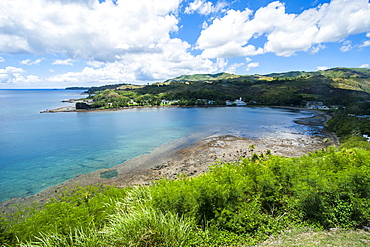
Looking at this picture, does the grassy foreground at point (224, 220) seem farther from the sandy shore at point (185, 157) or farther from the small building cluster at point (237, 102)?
the small building cluster at point (237, 102)

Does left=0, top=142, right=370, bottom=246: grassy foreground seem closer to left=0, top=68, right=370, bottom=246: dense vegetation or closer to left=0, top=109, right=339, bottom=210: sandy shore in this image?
left=0, top=68, right=370, bottom=246: dense vegetation

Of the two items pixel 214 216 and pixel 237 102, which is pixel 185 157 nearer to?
pixel 214 216

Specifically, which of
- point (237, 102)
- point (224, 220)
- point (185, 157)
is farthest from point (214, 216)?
point (237, 102)

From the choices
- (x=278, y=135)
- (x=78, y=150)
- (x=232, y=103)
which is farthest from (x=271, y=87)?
(x=78, y=150)

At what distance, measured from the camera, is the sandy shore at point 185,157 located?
2575cm

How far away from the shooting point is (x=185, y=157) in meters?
35.1

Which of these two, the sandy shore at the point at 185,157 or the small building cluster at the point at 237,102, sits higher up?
the small building cluster at the point at 237,102

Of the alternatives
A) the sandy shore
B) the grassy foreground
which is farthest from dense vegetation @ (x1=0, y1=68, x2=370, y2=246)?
the sandy shore

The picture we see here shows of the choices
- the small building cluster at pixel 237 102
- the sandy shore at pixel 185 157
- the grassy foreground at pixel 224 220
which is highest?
the small building cluster at pixel 237 102

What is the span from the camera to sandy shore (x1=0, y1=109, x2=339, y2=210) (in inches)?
1014

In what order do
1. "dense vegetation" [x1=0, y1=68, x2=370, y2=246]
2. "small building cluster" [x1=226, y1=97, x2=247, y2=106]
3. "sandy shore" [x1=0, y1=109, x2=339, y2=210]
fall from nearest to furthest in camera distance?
"dense vegetation" [x1=0, y1=68, x2=370, y2=246]
"sandy shore" [x1=0, y1=109, x2=339, y2=210]
"small building cluster" [x1=226, y1=97, x2=247, y2=106]

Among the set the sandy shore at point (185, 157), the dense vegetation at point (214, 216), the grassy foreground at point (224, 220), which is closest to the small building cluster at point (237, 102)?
the sandy shore at point (185, 157)

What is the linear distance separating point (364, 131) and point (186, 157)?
4411 cm

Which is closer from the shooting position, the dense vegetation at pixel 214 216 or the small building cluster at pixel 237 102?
the dense vegetation at pixel 214 216
